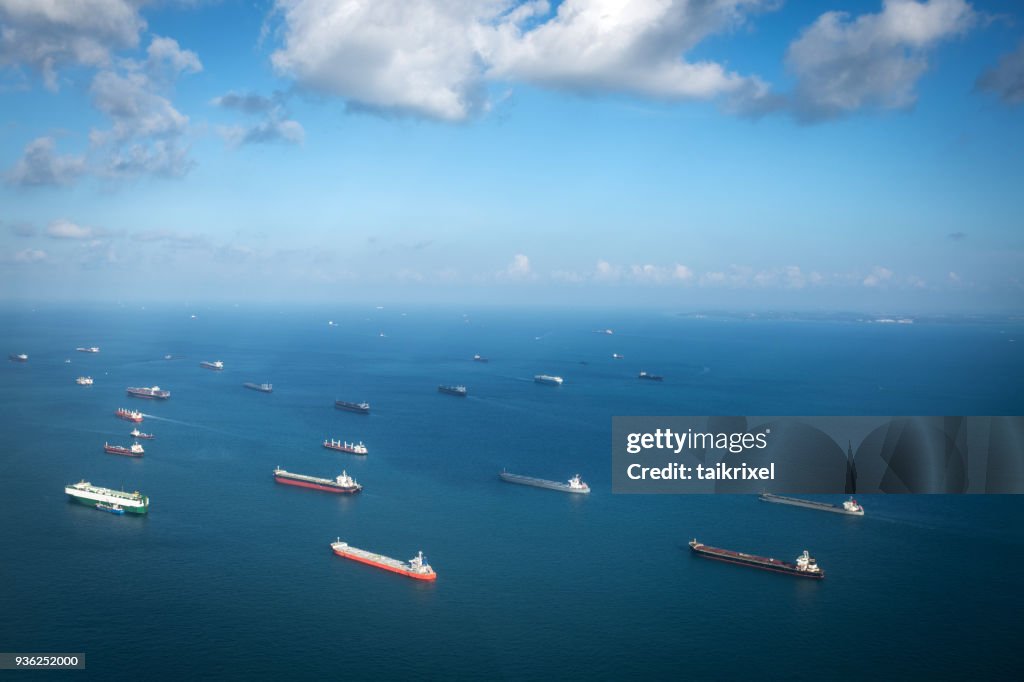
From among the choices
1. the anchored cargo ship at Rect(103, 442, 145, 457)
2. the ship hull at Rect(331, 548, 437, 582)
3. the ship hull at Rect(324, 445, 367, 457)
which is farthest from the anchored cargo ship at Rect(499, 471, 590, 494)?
the anchored cargo ship at Rect(103, 442, 145, 457)

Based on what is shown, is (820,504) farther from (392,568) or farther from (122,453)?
(122,453)

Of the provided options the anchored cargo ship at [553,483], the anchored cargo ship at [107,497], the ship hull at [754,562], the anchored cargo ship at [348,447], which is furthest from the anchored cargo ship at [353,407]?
the ship hull at [754,562]

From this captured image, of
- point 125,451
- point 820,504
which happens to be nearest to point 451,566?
point 820,504

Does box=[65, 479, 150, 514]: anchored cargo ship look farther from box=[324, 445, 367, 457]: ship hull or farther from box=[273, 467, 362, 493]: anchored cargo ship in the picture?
box=[324, 445, 367, 457]: ship hull

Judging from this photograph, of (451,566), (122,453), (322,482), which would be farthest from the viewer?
(122,453)

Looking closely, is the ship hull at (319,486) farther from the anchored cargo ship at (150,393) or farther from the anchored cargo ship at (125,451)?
the anchored cargo ship at (150,393)

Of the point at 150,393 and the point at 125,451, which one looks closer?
the point at 125,451
